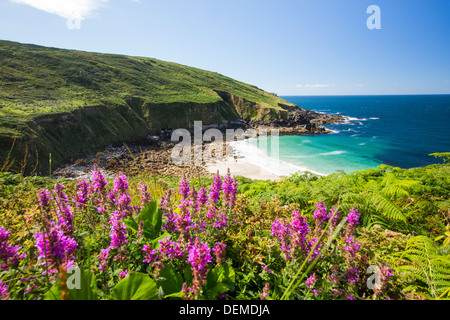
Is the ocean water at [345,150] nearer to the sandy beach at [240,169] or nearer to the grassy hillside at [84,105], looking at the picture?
the sandy beach at [240,169]

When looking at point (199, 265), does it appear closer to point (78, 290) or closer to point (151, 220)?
point (78, 290)

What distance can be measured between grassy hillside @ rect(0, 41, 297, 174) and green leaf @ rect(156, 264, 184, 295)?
78.2ft

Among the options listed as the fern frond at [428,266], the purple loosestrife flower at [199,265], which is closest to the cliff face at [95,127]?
the purple loosestrife flower at [199,265]

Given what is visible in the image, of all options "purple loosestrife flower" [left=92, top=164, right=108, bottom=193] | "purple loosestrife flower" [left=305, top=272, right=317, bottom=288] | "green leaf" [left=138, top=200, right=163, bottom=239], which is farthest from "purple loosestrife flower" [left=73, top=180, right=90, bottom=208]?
"purple loosestrife flower" [left=305, top=272, right=317, bottom=288]

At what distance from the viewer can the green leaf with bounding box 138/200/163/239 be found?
2444 millimetres

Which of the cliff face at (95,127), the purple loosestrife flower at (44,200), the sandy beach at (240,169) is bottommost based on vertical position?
the sandy beach at (240,169)

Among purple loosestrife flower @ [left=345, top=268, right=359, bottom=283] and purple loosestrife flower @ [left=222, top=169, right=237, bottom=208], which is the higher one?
purple loosestrife flower @ [left=222, top=169, right=237, bottom=208]

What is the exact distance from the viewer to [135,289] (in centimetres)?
157

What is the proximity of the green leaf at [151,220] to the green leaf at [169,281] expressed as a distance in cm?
64

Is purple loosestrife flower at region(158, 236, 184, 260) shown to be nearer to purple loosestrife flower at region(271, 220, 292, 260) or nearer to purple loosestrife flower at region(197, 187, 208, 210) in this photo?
purple loosestrife flower at region(197, 187, 208, 210)

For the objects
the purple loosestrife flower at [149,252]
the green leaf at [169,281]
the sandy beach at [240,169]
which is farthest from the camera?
the sandy beach at [240,169]

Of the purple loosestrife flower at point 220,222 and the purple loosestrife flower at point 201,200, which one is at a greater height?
the purple loosestrife flower at point 201,200

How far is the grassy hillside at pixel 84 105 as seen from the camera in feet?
86.5
